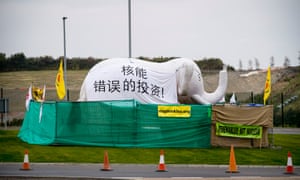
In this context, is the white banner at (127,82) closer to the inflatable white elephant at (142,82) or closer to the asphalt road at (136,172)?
the inflatable white elephant at (142,82)

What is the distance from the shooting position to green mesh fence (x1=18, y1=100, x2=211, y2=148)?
2777 centimetres

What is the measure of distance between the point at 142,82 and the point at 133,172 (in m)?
11.0

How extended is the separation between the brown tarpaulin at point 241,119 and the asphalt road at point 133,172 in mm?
5551

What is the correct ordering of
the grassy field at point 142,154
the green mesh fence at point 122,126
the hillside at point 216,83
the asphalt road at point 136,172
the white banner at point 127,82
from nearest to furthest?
the asphalt road at point 136,172, the grassy field at point 142,154, the green mesh fence at point 122,126, the white banner at point 127,82, the hillside at point 216,83

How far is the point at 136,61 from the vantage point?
31891mm

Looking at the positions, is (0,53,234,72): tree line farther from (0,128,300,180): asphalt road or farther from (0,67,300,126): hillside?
(0,128,300,180): asphalt road

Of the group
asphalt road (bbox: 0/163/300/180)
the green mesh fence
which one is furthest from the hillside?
asphalt road (bbox: 0/163/300/180)

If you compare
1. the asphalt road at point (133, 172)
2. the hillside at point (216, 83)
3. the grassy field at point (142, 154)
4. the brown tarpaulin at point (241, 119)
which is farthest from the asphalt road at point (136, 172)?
the hillside at point (216, 83)

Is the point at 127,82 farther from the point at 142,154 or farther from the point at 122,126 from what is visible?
the point at 142,154

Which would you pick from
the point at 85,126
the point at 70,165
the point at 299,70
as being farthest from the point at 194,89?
the point at 299,70

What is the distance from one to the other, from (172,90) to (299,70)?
4887 centimetres

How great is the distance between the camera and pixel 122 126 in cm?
2777

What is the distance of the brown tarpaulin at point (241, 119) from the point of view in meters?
28.1

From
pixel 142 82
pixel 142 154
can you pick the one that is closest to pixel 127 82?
pixel 142 82
